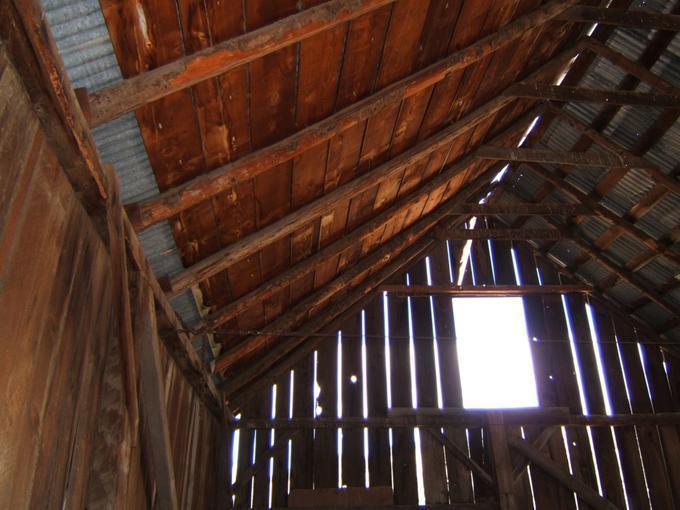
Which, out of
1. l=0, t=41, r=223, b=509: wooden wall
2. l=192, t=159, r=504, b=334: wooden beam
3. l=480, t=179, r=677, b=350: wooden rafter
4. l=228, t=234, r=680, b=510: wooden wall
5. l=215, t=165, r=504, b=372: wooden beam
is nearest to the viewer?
l=0, t=41, r=223, b=509: wooden wall

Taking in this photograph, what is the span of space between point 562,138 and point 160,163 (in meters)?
6.29

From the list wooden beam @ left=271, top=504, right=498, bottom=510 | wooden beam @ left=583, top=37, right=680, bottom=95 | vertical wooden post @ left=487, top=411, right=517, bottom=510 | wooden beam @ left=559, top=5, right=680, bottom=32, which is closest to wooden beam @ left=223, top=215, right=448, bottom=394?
wooden beam @ left=271, top=504, right=498, bottom=510

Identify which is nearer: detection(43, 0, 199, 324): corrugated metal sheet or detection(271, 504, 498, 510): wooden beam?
detection(43, 0, 199, 324): corrugated metal sheet

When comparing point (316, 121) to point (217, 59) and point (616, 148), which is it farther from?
point (616, 148)

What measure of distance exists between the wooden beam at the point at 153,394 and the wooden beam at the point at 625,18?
4346mm

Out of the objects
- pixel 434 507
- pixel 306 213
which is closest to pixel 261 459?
pixel 434 507

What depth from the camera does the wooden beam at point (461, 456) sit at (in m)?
7.62

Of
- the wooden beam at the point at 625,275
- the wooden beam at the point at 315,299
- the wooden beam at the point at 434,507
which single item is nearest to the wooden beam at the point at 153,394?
the wooden beam at the point at 315,299

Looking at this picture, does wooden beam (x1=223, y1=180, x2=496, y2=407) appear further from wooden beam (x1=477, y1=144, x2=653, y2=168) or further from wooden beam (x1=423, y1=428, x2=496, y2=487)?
wooden beam (x1=423, y1=428, x2=496, y2=487)

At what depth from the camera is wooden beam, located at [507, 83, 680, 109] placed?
238 inches

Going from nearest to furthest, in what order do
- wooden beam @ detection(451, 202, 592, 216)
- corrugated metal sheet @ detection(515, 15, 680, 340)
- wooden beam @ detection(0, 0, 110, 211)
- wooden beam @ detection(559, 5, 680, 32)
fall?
wooden beam @ detection(0, 0, 110, 211) < wooden beam @ detection(559, 5, 680, 32) < corrugated metal sheet @ detection(515, 15, 680, 340) < wooden beam @ detection(451, 202, 592, 216)

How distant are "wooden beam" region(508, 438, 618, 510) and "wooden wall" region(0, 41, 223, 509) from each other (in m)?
5.48

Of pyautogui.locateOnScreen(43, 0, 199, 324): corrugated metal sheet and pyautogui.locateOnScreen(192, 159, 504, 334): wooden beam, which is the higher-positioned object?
pyautogui.locateOnScreen(192, 159, 504, 334): wooden beam

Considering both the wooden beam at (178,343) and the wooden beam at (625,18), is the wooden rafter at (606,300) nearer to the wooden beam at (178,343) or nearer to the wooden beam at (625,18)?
the wooden beam at (625,18)
